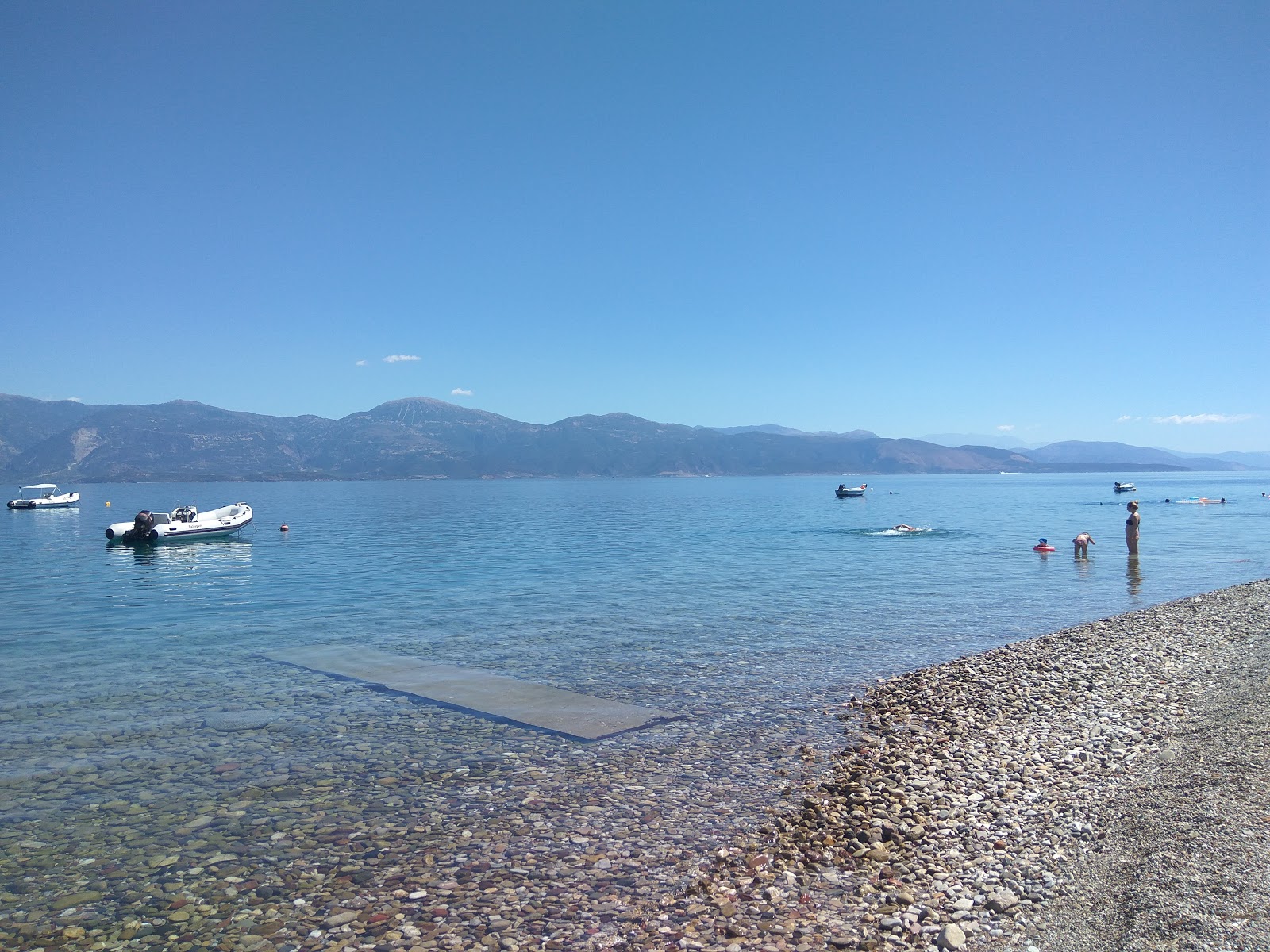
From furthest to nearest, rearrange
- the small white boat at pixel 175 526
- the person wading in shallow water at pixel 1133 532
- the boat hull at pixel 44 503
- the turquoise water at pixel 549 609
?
1. the boat hull at pixel 44 503
2. the small white boat at pixel 175 526
3. the person wading in shallow water at pixel 1133 532
4. the turquoise water at pixel 549 609

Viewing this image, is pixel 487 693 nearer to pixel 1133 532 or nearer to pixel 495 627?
pixel 495 627

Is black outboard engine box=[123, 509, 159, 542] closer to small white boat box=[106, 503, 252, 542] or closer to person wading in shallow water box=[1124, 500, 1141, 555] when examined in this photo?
small white boat box=[106, 503, 252, 542]

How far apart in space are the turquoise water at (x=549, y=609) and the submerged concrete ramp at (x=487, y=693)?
623 millimetres

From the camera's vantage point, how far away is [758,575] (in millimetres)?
35688

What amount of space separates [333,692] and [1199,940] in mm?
14263

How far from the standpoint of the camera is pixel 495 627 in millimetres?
23219

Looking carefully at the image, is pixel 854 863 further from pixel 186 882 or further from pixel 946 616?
pixel 946 616

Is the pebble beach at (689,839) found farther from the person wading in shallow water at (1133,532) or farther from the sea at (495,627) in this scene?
the person wading in shallow water at (1133,532)

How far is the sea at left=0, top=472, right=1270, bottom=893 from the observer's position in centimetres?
1228

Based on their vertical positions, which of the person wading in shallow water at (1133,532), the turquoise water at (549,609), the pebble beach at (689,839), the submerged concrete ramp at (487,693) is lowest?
the turquoise water at (549,609)

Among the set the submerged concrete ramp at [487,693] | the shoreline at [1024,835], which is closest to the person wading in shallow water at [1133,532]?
the shoreline at [1024,835]

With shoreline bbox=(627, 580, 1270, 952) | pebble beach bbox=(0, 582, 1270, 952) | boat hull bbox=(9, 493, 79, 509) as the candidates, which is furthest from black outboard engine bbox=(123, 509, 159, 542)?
boat hull bbox=(9, 493, 79, 509)

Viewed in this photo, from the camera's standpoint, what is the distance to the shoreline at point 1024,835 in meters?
6.29

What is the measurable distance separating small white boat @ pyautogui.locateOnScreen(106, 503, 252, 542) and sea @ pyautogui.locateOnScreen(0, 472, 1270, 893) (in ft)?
3.81
